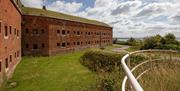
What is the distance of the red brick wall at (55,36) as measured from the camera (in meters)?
36.2

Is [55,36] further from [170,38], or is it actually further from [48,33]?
[170,38]

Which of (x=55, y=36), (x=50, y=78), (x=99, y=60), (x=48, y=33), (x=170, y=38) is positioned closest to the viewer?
(x=50, y=78)

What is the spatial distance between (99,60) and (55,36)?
10.5 meters

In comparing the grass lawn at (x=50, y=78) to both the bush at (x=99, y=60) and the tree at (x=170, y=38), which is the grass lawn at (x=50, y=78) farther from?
the tree at (x=170, y=38)

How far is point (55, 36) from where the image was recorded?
39.8m

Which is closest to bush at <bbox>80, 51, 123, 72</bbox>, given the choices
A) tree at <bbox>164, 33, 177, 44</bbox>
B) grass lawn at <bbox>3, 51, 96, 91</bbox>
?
grass lawn at <bbox>3, 51, 96, 91</bbox>

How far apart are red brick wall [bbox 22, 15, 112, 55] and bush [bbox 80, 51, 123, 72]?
6144mm

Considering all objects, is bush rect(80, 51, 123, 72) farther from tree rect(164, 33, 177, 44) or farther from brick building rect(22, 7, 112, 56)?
tree rect(164, 33, 177, 44)

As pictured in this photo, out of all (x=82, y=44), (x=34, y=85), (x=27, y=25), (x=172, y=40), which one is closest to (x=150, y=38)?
(x=172, y=40)

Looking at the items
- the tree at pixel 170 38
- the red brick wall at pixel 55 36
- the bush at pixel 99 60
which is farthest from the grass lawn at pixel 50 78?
the tree at pixel 170 38

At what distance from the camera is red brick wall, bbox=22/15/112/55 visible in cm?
3620

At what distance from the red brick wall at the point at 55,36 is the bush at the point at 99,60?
6.14 meters

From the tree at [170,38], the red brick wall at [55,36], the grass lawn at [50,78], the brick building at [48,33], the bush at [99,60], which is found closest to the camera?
the grass lawn at [50,78]

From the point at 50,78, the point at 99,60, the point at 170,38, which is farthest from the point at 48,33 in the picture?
the point at 170,38
